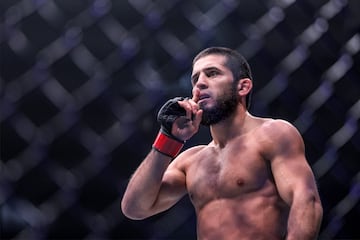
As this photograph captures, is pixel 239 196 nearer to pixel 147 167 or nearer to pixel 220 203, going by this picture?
pixel 220 203

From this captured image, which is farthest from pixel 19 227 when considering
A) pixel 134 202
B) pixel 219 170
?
pixel 219 170

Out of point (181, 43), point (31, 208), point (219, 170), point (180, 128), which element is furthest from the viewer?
point (31, 208)

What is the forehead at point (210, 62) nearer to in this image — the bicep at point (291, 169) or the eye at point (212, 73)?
the eye at point (212, 73)

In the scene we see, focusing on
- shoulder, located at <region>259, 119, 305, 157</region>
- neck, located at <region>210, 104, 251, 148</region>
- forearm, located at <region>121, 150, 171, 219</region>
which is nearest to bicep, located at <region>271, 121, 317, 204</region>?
shoulder, located at <region>259, 119, 305, 157</region>

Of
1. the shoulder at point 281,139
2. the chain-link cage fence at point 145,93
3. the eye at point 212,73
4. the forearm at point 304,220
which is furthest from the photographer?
the chain-link cage fence at point 145,93

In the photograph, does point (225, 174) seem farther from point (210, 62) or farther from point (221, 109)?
point (210, 62)

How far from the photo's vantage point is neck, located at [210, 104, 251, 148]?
1629 millimetres

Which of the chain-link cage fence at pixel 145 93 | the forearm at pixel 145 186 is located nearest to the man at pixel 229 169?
the forearm at pixel 145 186

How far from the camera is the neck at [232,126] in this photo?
5.34 ft

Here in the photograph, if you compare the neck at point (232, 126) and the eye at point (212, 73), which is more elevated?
the eye at point (212, 73)

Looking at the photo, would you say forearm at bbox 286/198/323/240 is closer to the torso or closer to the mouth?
the torso

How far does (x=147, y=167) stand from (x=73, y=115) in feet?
0.89

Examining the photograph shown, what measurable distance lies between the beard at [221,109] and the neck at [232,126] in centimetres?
2

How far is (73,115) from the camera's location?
4.46ft
